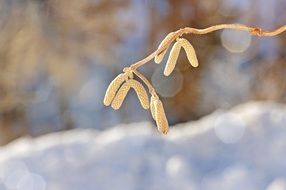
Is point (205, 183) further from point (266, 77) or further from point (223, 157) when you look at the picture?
point (266, 77)

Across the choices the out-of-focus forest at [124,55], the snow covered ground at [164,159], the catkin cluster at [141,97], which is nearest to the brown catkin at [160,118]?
the catkin cluster at [141,97]

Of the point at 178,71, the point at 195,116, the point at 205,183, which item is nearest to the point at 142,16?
the point at 178,71

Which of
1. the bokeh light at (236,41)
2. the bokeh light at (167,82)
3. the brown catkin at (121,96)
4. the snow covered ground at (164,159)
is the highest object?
the bokeh light at (236,41)

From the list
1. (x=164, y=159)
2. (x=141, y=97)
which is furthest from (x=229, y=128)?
(x=141, y=97)

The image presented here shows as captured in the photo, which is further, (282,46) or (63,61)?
(63,61)

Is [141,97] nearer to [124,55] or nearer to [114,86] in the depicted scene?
[114,86]

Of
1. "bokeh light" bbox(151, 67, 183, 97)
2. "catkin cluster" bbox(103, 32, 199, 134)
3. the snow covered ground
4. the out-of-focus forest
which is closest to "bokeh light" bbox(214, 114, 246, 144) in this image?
the snow covered ground

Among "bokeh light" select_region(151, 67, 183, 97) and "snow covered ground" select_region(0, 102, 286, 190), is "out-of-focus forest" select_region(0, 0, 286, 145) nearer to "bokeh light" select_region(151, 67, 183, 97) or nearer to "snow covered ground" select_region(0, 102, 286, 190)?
"bokeh light" select_region(151, 67, 183, 97)

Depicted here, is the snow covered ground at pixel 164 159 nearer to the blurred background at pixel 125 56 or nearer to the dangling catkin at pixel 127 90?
the dangling catkin at pixel 127 90
